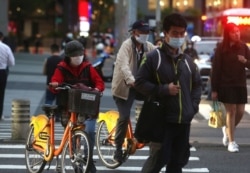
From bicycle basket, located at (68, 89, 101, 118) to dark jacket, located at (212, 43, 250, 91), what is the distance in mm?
3207

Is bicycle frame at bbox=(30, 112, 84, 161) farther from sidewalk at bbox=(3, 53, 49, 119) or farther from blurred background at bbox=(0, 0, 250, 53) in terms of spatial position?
blurred background at bbox=(0, 0, 250, 53)

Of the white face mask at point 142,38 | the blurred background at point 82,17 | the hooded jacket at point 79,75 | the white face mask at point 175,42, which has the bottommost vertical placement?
the blurred background at point 82,17

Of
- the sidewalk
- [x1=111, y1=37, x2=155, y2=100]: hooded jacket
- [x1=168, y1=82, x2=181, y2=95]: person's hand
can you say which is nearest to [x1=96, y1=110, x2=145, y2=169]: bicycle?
[x1=111, y1=37, x2=155, y2=100]: hooded jacket

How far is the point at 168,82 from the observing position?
7.30m

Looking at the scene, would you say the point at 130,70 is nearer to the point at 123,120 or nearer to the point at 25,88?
the point at 123,120

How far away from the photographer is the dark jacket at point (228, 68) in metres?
11.2

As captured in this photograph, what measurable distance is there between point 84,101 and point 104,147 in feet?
6.45

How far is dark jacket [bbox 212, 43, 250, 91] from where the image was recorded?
1124 centimetres

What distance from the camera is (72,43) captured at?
352 inches

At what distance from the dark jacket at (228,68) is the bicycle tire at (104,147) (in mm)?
1863

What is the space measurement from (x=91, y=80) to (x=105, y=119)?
1406 mm

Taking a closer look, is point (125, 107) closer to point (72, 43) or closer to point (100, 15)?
point (72, 43)

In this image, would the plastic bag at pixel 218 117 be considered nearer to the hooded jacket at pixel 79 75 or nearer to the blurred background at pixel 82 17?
the hooded jacket at pixel 79 75

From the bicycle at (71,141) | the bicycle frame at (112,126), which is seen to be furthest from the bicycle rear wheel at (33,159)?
the bicycle frame at (112,126)
